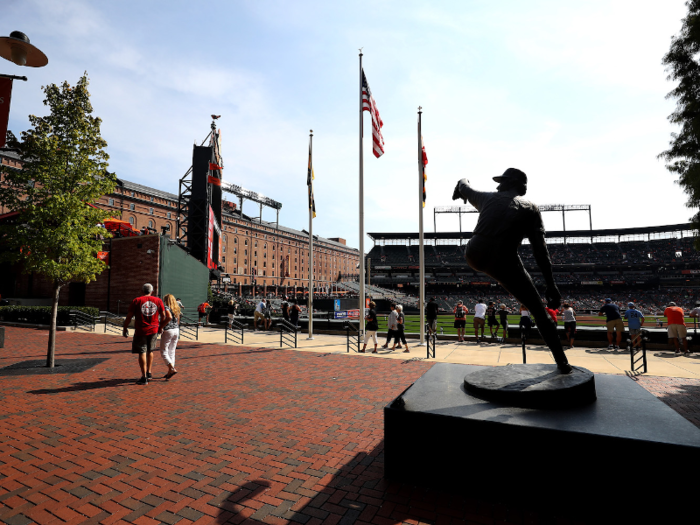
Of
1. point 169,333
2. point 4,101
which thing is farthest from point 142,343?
point 4,101

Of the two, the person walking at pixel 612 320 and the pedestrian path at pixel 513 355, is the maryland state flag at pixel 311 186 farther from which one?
the person walking at pixel 612 320

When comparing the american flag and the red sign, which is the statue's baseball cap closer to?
the red sign

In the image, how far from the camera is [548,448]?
3285mm

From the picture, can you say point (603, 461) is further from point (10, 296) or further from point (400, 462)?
point (10, 296)

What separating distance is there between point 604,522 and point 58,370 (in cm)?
1128

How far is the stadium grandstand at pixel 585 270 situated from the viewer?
2228 inches

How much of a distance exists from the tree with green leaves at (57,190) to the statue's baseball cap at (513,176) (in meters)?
10.2

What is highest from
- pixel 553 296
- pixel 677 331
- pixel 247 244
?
pixel 247 244

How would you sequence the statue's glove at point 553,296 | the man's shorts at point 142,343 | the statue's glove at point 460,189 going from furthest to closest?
the man's shorts at point 142,343 → the statue's glove at point 460,189 → the statue's glove at point 553,296

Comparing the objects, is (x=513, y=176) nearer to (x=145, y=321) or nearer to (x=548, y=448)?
(x=548, y=448)

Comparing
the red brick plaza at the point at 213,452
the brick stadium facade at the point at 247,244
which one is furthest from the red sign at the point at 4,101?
the brick stadium facade at the point at 247,244

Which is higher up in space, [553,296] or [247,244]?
[247,244]

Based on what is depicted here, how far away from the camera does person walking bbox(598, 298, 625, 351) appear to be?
1211cm

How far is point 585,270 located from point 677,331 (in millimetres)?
62755
